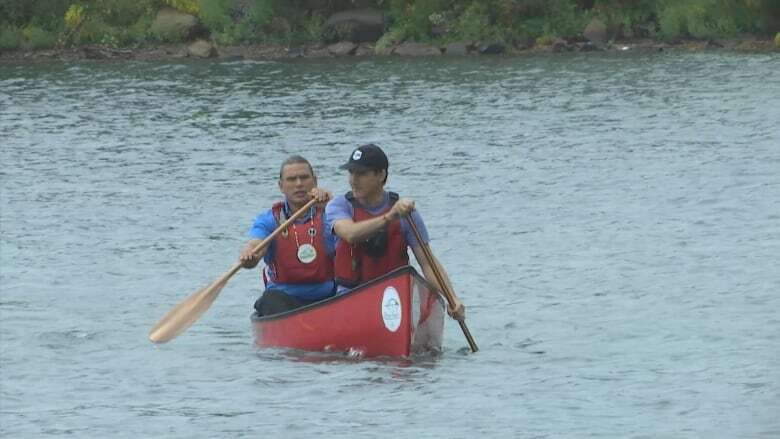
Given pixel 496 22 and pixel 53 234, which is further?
pixel 496 22

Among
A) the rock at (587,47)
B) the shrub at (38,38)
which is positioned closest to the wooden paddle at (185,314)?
the rock at (587,47)

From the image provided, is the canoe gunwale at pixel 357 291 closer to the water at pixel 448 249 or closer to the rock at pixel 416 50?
the water at pixel 448 249

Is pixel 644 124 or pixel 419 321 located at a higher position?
pixel 419 321

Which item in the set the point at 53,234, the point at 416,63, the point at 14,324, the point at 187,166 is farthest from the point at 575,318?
the point at 416,63

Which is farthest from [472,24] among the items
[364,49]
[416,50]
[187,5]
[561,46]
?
[187,5]

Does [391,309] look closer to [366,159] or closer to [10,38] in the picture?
[366,159]

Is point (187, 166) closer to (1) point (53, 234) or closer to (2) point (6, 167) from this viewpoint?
(2) point (6, 167)

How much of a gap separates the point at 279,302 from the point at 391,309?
4.36 ft

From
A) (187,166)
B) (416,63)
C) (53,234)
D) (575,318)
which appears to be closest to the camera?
(575,318)

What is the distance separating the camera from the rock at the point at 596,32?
52.5 metres

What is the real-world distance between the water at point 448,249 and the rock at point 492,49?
25.9 feet

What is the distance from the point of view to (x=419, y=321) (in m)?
14.4

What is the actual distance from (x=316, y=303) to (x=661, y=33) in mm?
Answer: 39851

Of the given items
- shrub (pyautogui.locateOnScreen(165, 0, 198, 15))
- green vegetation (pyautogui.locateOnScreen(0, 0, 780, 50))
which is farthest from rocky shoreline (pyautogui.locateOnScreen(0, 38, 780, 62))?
shrub (pyautogui.locateOnScreen(165, 0, 198, 15))
